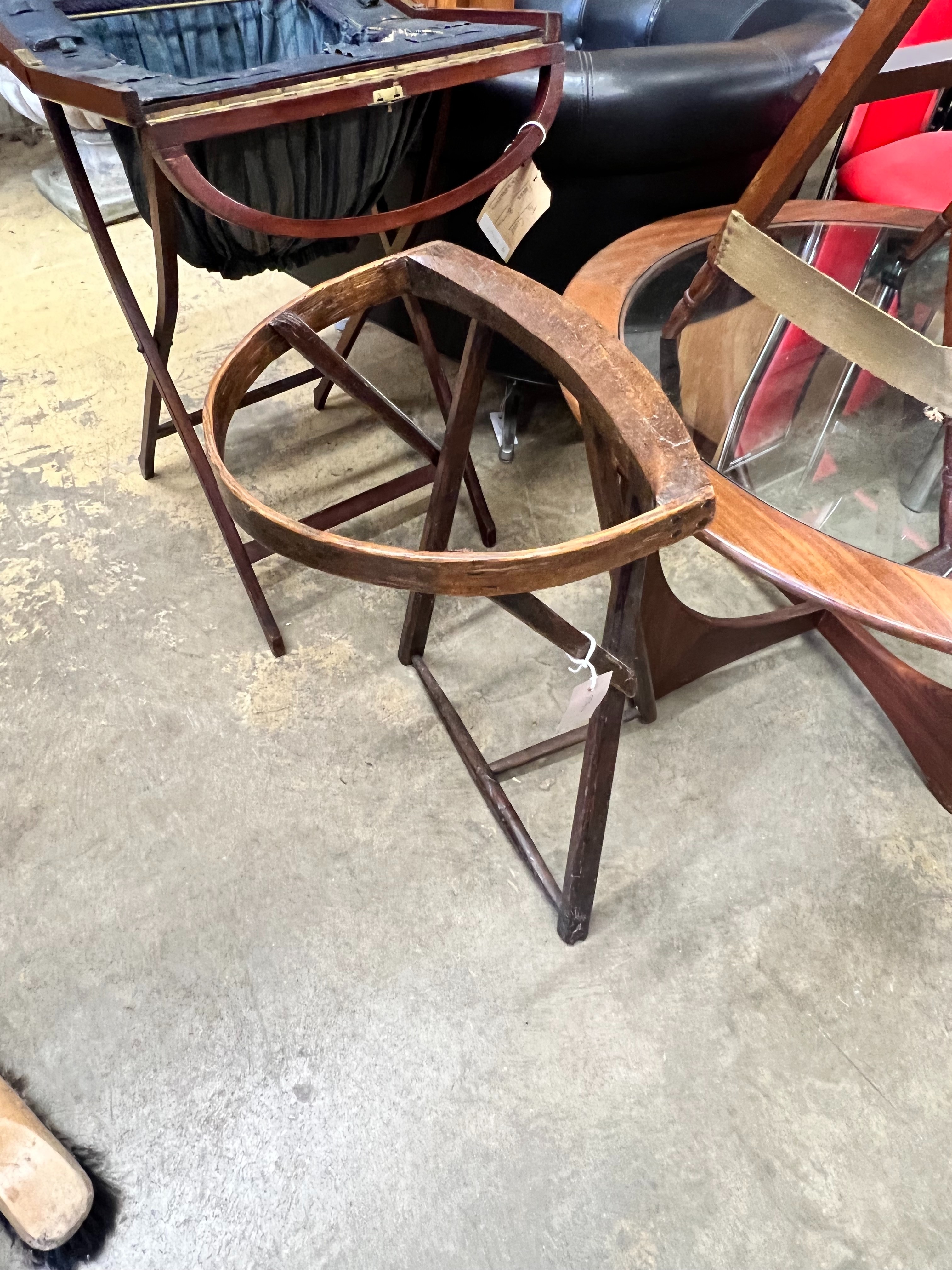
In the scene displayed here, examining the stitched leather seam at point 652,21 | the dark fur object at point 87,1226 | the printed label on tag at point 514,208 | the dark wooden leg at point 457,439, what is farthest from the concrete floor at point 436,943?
the stitched leather seam at point 652,21

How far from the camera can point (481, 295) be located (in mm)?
829

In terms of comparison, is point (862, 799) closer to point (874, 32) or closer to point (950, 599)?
point (950, 599)

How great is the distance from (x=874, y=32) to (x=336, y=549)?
608mm

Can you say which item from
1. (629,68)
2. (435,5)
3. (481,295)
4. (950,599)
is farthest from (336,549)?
(435,5)

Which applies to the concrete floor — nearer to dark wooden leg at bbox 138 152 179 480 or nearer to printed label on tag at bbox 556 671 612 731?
dark wooden leg at bbox 138 152 179 480

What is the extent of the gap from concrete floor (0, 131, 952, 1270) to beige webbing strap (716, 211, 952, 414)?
71 cm

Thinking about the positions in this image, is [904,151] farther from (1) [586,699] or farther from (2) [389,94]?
(1) [586,699]

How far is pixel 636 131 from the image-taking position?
1.27 meters

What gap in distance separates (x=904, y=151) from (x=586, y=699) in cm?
143

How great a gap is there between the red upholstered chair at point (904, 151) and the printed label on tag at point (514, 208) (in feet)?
2.08

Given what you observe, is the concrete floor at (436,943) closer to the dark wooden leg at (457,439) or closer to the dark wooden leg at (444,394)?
the dark wooden leg at (444,394)

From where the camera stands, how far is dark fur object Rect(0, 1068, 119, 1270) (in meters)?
0.85

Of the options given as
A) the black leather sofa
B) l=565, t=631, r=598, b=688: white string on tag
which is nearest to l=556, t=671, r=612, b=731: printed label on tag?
l=565, t=631, r=598, b=688: white string on tag

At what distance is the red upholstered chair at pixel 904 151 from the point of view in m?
1.42
